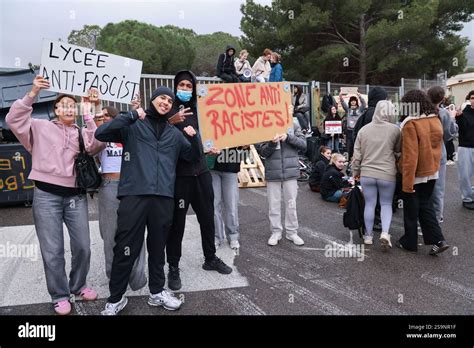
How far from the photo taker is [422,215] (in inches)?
188

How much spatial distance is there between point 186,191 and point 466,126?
5.22 m

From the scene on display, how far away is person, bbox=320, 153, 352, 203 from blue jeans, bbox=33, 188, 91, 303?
5.02 m

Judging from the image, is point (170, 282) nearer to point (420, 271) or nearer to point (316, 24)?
point (420, 271)

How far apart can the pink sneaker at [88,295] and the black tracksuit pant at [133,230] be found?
16.3 inches

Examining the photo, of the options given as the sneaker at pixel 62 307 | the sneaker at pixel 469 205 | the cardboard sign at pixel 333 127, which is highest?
the cardboard sign at pixel 333 127

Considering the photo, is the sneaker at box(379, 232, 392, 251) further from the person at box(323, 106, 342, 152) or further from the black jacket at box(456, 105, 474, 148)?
the person at box(323, 106, 342, 152)

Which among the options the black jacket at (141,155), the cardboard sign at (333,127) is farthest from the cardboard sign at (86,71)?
the cardboard sign at (333,127)

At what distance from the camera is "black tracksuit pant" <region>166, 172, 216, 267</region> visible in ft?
12.6

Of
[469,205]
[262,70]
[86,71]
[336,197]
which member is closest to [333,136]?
[262,70]

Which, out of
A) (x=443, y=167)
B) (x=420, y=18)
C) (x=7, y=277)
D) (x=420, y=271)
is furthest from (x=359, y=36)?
(x=7, y=277)

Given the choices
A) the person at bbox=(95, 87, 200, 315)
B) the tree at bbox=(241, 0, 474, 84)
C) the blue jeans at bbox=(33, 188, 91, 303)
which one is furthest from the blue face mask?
the tree at bbox=(241, 0, 474, 84)

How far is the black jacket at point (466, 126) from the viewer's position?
6.67 meters

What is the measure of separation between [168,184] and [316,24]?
20532 millimetres

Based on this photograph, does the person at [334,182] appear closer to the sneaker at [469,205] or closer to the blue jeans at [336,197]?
the blue jeans at [336,197]
